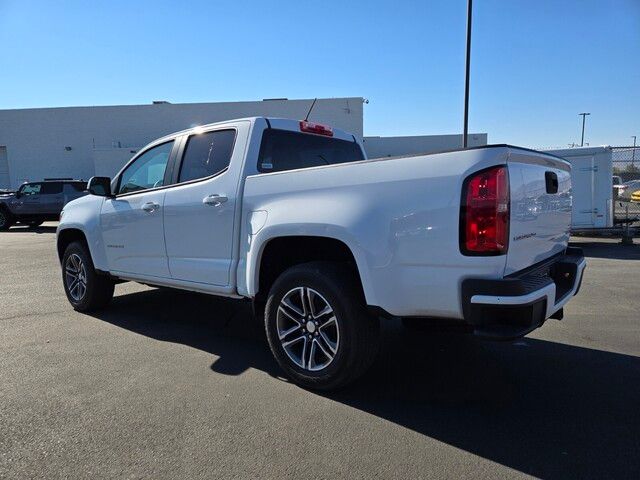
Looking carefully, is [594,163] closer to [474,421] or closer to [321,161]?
[321,161]

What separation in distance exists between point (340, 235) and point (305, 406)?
1.21 metres

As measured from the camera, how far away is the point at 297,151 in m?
4.58

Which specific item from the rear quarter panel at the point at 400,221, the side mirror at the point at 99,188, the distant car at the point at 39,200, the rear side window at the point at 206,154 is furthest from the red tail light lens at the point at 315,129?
the distant car at the point at 39,200

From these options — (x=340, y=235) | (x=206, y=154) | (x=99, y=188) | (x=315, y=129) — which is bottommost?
(x=340, y=235)

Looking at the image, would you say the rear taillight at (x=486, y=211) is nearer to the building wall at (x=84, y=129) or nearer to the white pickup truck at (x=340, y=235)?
the white pickup truck at (x=340, y=235)

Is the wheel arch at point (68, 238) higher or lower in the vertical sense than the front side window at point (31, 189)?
lower

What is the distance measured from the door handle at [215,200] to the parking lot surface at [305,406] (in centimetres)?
138

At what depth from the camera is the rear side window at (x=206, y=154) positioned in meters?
4.39

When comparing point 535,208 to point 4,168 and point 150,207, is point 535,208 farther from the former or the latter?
point 4,168

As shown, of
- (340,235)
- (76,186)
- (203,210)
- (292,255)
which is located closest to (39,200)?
(76,186)

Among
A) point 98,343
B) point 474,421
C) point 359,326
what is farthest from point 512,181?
point 98,343

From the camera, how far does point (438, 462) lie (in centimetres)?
270

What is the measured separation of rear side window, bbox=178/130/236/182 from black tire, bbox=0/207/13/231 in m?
18.8

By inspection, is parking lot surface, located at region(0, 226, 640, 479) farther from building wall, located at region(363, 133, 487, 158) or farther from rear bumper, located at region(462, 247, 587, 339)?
building wall, located at region(363, 133, 487, 158)
